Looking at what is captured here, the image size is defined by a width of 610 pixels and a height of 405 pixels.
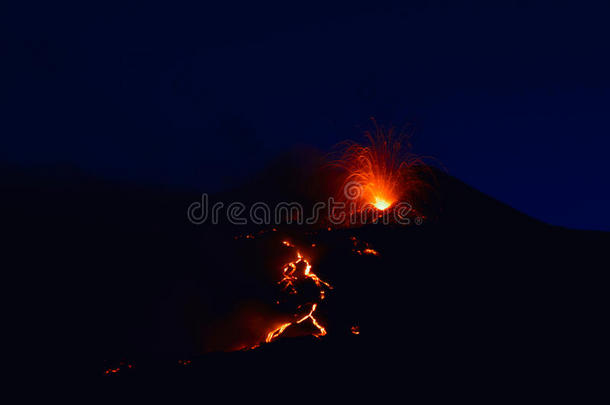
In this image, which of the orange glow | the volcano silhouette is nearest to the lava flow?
the volcano silhouette

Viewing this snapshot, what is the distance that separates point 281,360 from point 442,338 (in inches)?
91.4

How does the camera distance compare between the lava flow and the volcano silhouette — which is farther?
the lava flow

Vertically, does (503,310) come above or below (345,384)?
above

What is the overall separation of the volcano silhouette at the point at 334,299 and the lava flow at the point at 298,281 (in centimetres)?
19

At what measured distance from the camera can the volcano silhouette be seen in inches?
175

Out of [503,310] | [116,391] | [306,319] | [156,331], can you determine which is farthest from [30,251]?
[503,310]

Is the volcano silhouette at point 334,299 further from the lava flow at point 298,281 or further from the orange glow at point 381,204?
the orange glow at point 381,204

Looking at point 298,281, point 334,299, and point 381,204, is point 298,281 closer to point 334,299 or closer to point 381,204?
point 334,299

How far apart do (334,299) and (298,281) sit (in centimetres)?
88

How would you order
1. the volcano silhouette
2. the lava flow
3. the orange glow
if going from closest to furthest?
the volcano silhouette → the lava flow → the orange glow

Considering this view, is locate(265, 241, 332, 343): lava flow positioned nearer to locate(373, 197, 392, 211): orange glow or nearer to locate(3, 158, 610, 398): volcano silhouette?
locate(3, 158, 610, 398): volcano silhouette

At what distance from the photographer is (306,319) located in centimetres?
599

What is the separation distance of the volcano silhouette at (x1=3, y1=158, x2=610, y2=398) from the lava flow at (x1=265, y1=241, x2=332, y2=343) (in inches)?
7.4

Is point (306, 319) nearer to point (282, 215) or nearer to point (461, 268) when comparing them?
point (461, 268)
